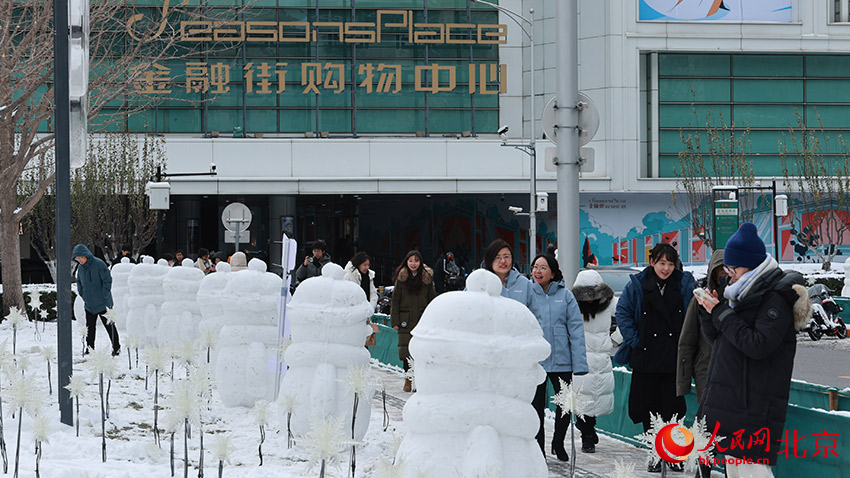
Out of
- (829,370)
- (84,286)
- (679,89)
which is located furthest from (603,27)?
(84,286)

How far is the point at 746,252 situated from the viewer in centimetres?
567

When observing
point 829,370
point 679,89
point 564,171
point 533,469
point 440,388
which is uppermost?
point 679,89

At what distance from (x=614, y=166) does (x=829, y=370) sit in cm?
2441

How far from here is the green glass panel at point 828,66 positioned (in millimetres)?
40656

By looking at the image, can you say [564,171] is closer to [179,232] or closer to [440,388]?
[440,388]

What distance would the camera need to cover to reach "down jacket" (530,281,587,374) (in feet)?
25.9

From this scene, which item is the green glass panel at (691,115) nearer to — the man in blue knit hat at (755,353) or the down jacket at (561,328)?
the down jacket at (561,328)

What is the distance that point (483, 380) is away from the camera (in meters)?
5.05

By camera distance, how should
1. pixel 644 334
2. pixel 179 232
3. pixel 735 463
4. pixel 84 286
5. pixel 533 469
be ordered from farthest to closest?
pixel 179 232, pixel 84 286, pixel 644 334, pixel 735 463, pixel 533 469

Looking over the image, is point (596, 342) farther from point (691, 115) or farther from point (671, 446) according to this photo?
point (691, 115)

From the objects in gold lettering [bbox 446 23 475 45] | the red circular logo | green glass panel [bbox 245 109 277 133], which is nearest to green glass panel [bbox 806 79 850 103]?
gold lettering [bbox 446 23 475 45]

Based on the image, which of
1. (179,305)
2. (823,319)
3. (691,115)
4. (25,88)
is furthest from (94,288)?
(691,115)

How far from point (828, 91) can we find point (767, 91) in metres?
2.46

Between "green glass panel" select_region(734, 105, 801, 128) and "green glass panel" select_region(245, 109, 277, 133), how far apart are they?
1760cm
